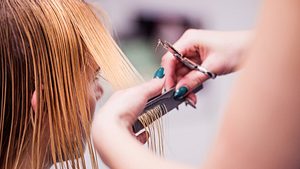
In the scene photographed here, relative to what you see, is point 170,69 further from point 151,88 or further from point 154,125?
point 154,125

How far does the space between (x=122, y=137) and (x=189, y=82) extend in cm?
30

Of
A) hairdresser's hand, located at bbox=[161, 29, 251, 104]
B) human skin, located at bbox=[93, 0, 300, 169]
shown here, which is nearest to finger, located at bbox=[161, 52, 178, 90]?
hairdresser's hand, located at bbox=[161, 29, 251, 104]

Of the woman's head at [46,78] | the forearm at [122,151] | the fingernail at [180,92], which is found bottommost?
the forearm at [122,151]

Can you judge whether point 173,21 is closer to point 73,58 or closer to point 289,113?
point 73,58

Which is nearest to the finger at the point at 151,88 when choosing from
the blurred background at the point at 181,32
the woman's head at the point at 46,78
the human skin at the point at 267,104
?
the woman's head at the point at 46,78

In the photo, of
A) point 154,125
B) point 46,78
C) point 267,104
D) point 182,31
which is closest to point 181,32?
point 182,31

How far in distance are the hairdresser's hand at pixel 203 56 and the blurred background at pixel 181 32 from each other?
50 centimetres

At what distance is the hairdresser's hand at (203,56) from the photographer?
0.85 m

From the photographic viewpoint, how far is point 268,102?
41 centimetres

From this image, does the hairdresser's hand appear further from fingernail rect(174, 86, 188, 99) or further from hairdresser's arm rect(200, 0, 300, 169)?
hairdresser's arm rect(200, 0, 300, 169)

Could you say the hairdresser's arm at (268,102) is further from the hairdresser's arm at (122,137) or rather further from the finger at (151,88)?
the finger at (151,88)

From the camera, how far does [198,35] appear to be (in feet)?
2.92

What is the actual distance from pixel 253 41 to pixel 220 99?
1014 millimetres

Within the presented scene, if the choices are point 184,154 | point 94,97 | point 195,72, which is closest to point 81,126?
point 94,97
